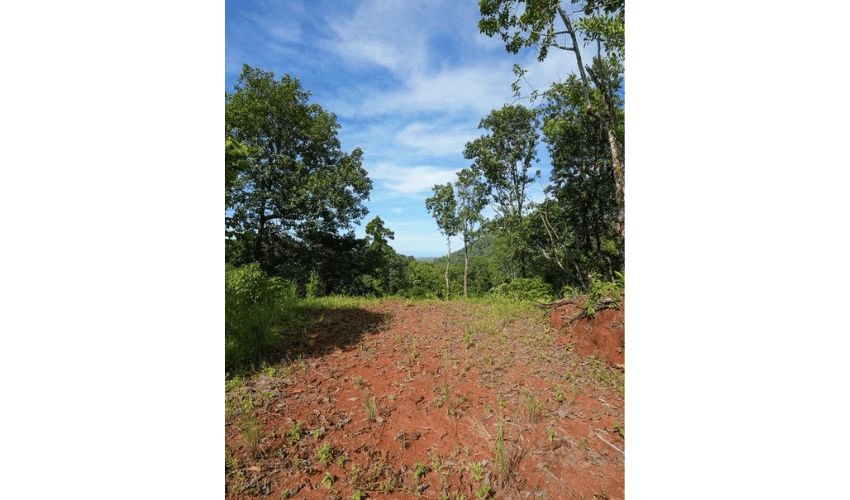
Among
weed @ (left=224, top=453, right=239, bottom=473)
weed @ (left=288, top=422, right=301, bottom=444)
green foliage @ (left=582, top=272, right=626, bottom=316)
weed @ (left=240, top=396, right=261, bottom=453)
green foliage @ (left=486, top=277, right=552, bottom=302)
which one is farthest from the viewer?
green foliage @ (left=486, top=277, right=552, bottom=302)

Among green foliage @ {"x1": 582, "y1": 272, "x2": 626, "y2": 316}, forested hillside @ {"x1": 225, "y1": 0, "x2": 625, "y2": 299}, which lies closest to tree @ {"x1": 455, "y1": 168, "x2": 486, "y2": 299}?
forested hillside @ {"x1": 225, "y1": 0, "x2": 625, "y2": 299}

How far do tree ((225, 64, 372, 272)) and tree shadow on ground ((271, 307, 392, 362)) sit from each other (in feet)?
19.6

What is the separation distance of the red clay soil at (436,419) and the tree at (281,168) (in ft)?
26.7

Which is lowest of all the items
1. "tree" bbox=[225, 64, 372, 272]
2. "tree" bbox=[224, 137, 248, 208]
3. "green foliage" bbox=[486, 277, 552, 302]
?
"green foliage" bbox=[486, 277, 552, 302]

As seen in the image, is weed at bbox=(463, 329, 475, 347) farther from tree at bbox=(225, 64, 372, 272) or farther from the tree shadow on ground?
tree at bbox=(225, 64, 372, 272)

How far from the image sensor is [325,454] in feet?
8.42

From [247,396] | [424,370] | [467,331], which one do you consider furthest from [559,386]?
[247,396]

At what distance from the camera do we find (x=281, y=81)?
510 inches

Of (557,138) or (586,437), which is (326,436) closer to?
(586,437)

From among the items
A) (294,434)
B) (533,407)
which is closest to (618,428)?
(533,407)

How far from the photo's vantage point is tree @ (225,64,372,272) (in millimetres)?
12047

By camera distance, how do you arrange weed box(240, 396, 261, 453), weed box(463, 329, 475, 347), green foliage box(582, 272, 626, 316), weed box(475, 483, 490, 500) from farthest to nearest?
weed box(463, 329, 475, 347) → green foliage box(582, 272, 626, 316) → weed box(240, 396, 261, 453) → weed box(475, 483, 490, 500)

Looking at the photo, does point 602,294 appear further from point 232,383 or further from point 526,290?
point 526,290

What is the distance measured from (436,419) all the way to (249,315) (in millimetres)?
3407
